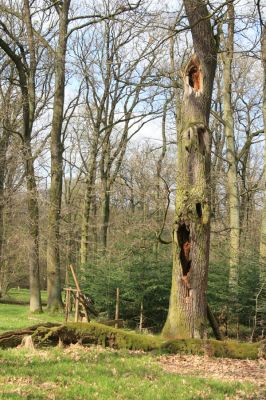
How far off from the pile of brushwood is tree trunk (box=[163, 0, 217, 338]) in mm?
685

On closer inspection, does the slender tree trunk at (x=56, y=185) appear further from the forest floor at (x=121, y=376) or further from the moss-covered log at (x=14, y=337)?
the forest floor at (x=121, y=376)

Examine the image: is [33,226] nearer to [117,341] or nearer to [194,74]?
[117,341]

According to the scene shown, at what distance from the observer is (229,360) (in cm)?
899

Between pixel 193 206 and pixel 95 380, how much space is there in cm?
462

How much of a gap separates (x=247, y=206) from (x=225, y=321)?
14837 millimetres

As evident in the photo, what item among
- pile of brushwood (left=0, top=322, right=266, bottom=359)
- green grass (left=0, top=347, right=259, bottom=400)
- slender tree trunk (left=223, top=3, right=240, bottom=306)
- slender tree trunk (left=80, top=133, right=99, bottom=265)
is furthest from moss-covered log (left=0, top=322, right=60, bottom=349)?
slender tree trunk (left=80, top=133, right=99, bottom=265)

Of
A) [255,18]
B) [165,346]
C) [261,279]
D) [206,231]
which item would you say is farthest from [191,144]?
[261,279]

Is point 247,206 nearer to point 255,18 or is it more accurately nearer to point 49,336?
point 255,18

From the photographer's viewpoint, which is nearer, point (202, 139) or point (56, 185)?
point (202, 139)

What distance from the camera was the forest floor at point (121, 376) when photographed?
5.92 meters

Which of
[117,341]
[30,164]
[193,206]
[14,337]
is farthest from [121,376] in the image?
[30,164]

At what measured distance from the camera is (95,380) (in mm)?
6516

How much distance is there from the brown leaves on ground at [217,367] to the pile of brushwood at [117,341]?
0.24m

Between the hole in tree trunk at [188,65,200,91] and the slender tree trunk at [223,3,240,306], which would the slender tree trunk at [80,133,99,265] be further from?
the hole in tree trunk at [188,65,200,91]
